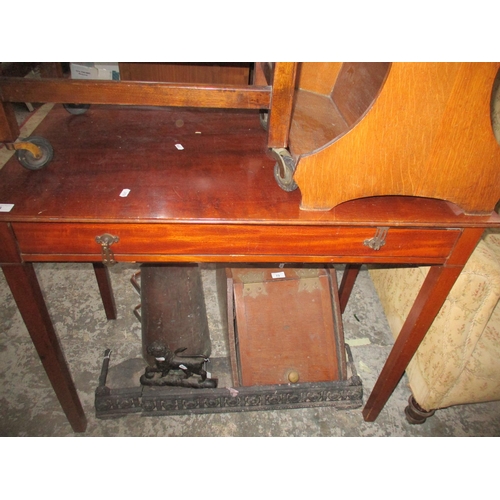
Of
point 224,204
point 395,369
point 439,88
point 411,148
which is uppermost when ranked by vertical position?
point 439,88

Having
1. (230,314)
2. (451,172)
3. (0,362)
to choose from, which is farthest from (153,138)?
(0,362)

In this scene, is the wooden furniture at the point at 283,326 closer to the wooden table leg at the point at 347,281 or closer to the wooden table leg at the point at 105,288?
the wooden table leg at the point at 347,281

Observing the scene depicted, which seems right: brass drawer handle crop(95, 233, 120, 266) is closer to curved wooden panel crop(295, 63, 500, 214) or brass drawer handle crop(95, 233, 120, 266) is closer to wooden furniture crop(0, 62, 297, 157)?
wooden furniture crop(0, 62, 297, 157)

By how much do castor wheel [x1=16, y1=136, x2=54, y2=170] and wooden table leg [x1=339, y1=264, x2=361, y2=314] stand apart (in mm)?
1311

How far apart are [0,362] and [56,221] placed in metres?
1.20

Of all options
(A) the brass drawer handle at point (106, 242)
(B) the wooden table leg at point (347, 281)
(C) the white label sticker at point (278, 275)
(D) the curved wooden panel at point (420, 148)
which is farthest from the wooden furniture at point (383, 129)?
(B) the wooden table leg at point (347, 281)

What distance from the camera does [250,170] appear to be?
1.06 meters

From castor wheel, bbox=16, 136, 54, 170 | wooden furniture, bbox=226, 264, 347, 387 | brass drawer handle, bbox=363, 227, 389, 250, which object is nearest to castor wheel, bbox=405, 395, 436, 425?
wooden furniture, bbox=226, 264, 347, 387

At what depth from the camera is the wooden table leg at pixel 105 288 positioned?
1.75 metres

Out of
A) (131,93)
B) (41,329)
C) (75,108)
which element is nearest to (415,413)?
(41,329)

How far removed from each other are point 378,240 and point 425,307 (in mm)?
340

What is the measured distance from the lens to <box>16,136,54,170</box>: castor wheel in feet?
3.17

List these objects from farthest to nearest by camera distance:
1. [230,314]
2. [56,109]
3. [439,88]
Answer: [230,314]
[56,109]
[439,88]

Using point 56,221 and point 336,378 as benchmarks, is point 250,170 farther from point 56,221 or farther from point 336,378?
point 336,378
